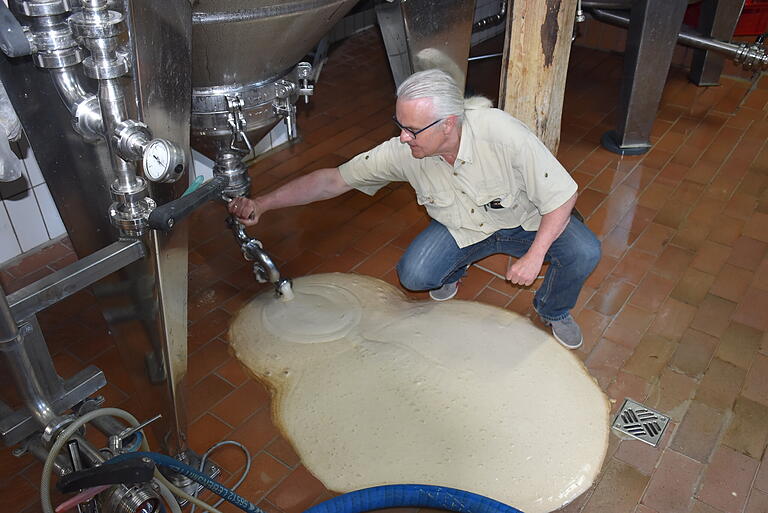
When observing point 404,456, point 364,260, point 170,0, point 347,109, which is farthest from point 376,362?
point 347,109

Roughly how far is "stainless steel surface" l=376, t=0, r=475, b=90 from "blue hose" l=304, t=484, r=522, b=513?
161 cm

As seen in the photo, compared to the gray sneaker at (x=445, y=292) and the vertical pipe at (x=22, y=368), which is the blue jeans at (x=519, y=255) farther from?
the vertical pipe at (x=22, y=368)

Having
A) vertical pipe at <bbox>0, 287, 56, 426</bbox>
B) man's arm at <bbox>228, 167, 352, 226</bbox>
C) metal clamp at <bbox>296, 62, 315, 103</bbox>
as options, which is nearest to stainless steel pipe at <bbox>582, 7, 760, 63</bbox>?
man's arm at <bbox>228, 167, 352, 226</bbox>

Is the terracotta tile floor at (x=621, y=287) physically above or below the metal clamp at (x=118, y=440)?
below

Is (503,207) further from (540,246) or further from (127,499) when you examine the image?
(127,499)

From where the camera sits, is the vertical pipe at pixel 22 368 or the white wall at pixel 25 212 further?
the white wall at pixel 25 212

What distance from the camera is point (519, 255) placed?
2.56 m

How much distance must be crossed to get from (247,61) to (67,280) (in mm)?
800

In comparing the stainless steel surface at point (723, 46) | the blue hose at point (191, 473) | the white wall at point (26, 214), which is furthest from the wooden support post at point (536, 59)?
the white wall at point (26, 214)

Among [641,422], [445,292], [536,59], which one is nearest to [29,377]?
[445,292]

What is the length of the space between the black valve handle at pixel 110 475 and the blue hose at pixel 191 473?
4 cm

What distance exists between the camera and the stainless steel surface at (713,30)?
156 inches

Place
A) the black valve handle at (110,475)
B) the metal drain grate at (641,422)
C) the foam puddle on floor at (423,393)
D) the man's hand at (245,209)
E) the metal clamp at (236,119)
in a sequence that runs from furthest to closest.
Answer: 1. the man's hand at (245,209)
2. the metal drain grate at (641,422)
3. the foam puddle on floor at (423,393)
4. the metal clamp at (236,119)
5. the black valve handle at (110,475)

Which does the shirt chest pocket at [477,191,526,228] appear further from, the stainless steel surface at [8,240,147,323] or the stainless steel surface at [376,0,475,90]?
the stainless steel surface at [8,240,147,323]
